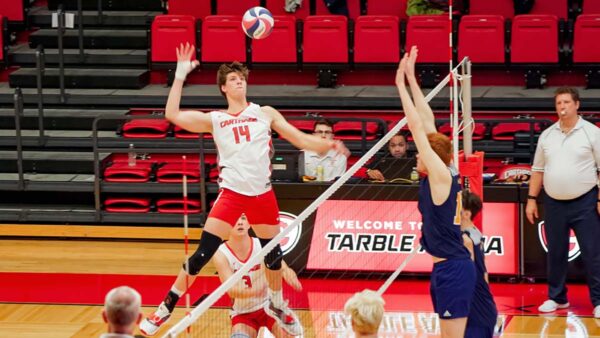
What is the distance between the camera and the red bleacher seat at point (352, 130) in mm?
14776

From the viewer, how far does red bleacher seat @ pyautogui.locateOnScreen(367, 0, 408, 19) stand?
1688cm

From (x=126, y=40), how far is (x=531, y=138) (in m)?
6.72

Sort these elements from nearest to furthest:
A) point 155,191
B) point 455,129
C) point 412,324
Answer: point 455,129
point 412,324
point 155,191

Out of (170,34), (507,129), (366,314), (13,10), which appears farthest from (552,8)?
(366,314)

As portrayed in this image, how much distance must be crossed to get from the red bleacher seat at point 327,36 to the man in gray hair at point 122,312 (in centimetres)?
1049

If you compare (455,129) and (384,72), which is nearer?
(455,129)

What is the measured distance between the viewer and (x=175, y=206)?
14.9 metres

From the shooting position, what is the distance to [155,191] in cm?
1468

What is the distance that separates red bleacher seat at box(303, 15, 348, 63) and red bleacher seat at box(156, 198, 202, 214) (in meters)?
2.90

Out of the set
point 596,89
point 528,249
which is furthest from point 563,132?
point 596,89

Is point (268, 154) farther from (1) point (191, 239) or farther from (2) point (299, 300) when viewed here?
(1) point (191, 239)

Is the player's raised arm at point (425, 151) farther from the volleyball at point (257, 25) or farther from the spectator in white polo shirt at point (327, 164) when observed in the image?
the spectator in white polo shirt at point (327, 164)

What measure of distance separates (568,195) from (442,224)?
378cm

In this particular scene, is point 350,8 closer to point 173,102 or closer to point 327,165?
point 327,165
